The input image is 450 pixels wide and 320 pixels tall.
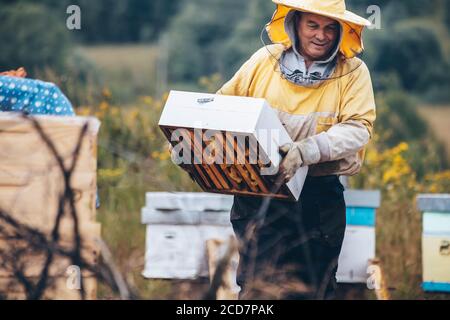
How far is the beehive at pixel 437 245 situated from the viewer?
19.1ft

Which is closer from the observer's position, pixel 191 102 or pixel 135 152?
pixel 191 102

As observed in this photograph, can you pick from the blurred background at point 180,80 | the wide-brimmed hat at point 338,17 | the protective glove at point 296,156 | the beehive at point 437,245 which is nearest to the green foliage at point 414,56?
the blurred background at point 180,80

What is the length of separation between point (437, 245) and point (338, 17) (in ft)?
6.05

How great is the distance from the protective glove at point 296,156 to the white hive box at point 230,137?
1.5 inches

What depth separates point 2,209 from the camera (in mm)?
4336

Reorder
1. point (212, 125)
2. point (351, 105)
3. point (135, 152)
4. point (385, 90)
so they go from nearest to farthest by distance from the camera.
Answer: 1. point (212, 125)
2. point (351, 105)
3. point (135, 152)
4. point (385, 90)

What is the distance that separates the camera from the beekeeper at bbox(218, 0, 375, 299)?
4664mm

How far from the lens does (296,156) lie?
14.5ft

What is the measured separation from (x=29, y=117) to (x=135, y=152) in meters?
4.44

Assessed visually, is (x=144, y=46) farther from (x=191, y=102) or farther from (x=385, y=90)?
(x=191, y=102)

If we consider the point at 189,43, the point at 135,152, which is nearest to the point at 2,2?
the point at 189,43

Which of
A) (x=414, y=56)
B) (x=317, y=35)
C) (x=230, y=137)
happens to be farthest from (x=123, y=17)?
(x=230, y=137)

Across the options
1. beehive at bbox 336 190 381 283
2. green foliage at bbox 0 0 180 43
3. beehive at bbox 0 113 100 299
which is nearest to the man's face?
beehive at bbox 0 113 100 299

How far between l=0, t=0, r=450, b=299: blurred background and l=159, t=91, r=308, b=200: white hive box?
0.25m
